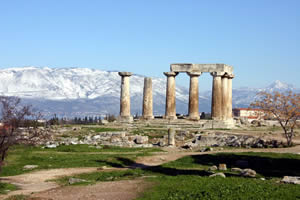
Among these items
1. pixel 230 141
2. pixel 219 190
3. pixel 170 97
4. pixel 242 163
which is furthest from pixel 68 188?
pixel 170 97

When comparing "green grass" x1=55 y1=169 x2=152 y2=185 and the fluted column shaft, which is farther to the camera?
the fluted column shaft

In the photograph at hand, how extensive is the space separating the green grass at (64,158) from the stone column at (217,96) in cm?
2389

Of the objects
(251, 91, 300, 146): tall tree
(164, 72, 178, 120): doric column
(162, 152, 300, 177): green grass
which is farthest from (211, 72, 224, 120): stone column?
(162, 152, 300, 177): green grass

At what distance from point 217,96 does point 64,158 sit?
33230 mm

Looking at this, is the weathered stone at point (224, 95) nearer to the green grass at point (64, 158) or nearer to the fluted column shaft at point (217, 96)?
the fluted column shaft at point (217, 96)

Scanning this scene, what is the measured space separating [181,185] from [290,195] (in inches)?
224

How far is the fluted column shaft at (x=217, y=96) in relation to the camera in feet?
228

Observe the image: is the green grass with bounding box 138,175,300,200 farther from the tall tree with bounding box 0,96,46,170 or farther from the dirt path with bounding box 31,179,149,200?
the tall tree with bounding box 0,96,46,170

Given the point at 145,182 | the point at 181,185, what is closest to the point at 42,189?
the point at 145,182

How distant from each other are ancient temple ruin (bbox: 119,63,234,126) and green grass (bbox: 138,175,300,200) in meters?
43.1

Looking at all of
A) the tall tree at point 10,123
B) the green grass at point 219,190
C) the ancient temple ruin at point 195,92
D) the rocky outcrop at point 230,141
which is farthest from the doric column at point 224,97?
the tall tree at point 10,123

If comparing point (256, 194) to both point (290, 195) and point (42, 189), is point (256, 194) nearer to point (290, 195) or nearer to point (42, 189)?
point (290, 195)

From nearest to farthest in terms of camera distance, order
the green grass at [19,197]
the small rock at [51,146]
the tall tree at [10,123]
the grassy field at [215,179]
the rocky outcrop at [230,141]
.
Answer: the grassy field at [215,179]
the green grass at [19,197]
the tall tree at [10,123]
the small rock at [51,146]
the rocky outcrop at [230,141]

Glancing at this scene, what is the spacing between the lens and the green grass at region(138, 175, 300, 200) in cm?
2228
